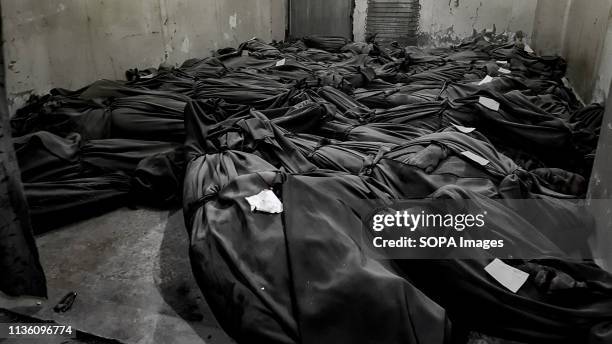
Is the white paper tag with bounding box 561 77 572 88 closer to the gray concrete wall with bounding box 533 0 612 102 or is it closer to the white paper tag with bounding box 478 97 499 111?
the gray concrete wall with bounding box 533 0 612 102

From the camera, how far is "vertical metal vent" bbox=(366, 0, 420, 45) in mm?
6439

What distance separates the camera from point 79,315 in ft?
4.83

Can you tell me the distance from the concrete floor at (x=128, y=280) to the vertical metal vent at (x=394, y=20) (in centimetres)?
527

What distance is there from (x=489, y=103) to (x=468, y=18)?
167 inches

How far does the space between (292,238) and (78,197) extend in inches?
49.2

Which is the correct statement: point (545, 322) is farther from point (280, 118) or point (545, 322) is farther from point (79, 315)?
point (280, 118)

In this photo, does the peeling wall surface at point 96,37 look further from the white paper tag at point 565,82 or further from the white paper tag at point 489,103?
the white paper tag at point 565,82

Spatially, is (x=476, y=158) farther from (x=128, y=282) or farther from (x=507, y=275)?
(x=128, y=282)

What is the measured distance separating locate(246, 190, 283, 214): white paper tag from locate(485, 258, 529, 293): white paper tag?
27.2 inches

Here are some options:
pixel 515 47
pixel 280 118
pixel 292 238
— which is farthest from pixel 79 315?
pixel 515 47

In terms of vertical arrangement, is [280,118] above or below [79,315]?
above

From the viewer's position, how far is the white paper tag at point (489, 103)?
2605mm

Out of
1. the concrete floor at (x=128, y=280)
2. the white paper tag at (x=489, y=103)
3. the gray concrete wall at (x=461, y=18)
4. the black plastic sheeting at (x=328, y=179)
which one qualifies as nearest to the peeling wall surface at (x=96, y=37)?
the black plastic sheeting at (x=328, y=179)

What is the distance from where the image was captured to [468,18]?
6.30m
